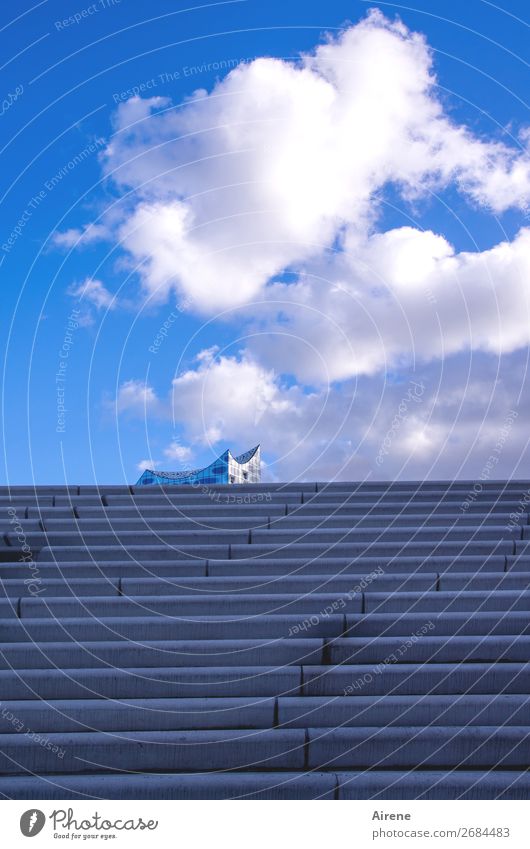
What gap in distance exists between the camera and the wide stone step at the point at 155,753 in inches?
152

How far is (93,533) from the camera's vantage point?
6.14 meters

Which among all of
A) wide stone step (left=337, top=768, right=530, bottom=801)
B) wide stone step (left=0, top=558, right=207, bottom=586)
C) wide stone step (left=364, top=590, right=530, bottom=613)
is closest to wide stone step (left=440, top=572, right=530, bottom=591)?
wide stone step (left=364, top=590, right=530, bottom=613)

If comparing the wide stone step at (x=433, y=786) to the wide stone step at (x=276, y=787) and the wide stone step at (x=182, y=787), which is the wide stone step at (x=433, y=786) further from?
the wide stone step at (x=182, y=787)

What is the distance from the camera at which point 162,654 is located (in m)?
4.58

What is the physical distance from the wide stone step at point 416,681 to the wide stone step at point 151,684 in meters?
0.18

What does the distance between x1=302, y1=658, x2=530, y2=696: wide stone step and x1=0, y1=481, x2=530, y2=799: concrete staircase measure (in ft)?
0.04

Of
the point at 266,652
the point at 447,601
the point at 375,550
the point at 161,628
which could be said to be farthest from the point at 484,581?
the point at 161,628

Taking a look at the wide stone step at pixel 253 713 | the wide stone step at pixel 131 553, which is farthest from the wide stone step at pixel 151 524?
the wide stone step at pixel 253 713

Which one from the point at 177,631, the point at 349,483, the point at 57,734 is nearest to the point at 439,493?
the point at 349,483

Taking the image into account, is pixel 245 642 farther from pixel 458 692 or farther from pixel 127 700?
pixel 458 692

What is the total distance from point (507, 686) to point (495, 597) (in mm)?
840

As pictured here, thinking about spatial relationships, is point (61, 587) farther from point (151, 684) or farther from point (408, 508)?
point (408, 508)

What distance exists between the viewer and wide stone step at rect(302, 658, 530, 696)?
434 centimetres

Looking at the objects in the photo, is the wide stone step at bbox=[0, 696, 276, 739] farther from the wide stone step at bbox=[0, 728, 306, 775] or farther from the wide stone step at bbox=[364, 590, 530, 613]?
the wide stone step at bbox=[364, 590, 530, 613]
